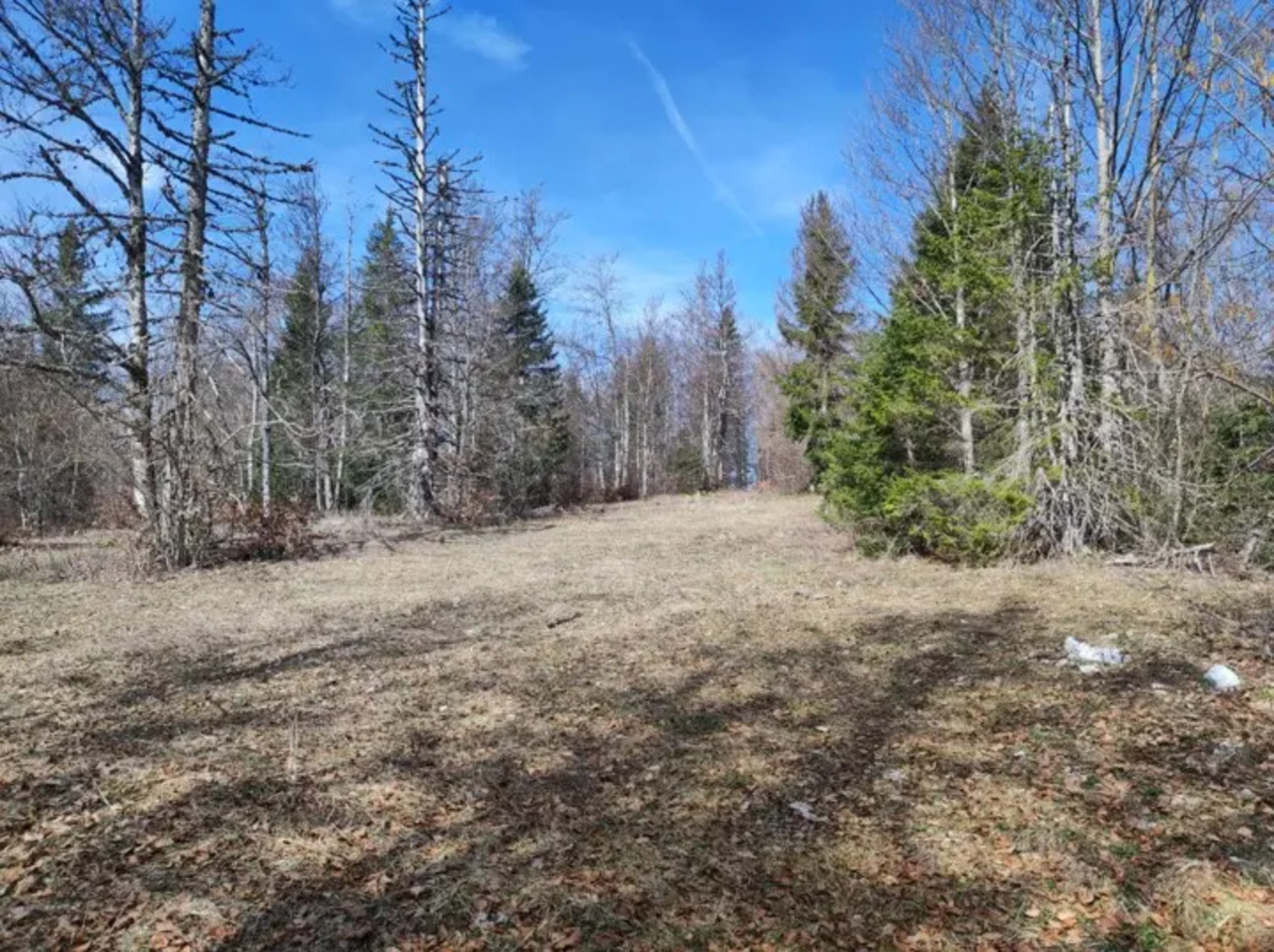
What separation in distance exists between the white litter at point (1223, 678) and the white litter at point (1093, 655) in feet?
1.68

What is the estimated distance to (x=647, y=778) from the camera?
146 inches

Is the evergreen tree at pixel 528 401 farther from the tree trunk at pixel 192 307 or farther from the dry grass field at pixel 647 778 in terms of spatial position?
the dry grass field at pixel 647 778

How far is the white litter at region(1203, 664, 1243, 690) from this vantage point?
444cm

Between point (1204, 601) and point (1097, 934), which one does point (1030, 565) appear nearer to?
point (1204, 601)

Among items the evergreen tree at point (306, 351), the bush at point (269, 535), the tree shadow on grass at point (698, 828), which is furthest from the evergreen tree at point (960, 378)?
the evergreen tree at point (306, 351)

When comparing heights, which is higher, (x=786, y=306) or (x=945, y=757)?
(x=786, y=306)

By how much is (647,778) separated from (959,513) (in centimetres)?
662

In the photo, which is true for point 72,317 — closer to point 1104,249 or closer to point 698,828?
point 698,828

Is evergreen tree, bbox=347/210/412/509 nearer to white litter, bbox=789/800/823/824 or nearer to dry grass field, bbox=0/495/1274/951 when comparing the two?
dry grass field, bbox=0/495/1274/951

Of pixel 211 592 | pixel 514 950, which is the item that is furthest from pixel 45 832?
pixel 211 592

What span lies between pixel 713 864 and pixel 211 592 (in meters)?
7.67

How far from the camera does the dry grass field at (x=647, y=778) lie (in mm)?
2605

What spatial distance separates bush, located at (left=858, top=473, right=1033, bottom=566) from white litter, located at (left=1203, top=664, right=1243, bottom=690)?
13.2ft

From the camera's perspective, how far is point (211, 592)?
8.59m
